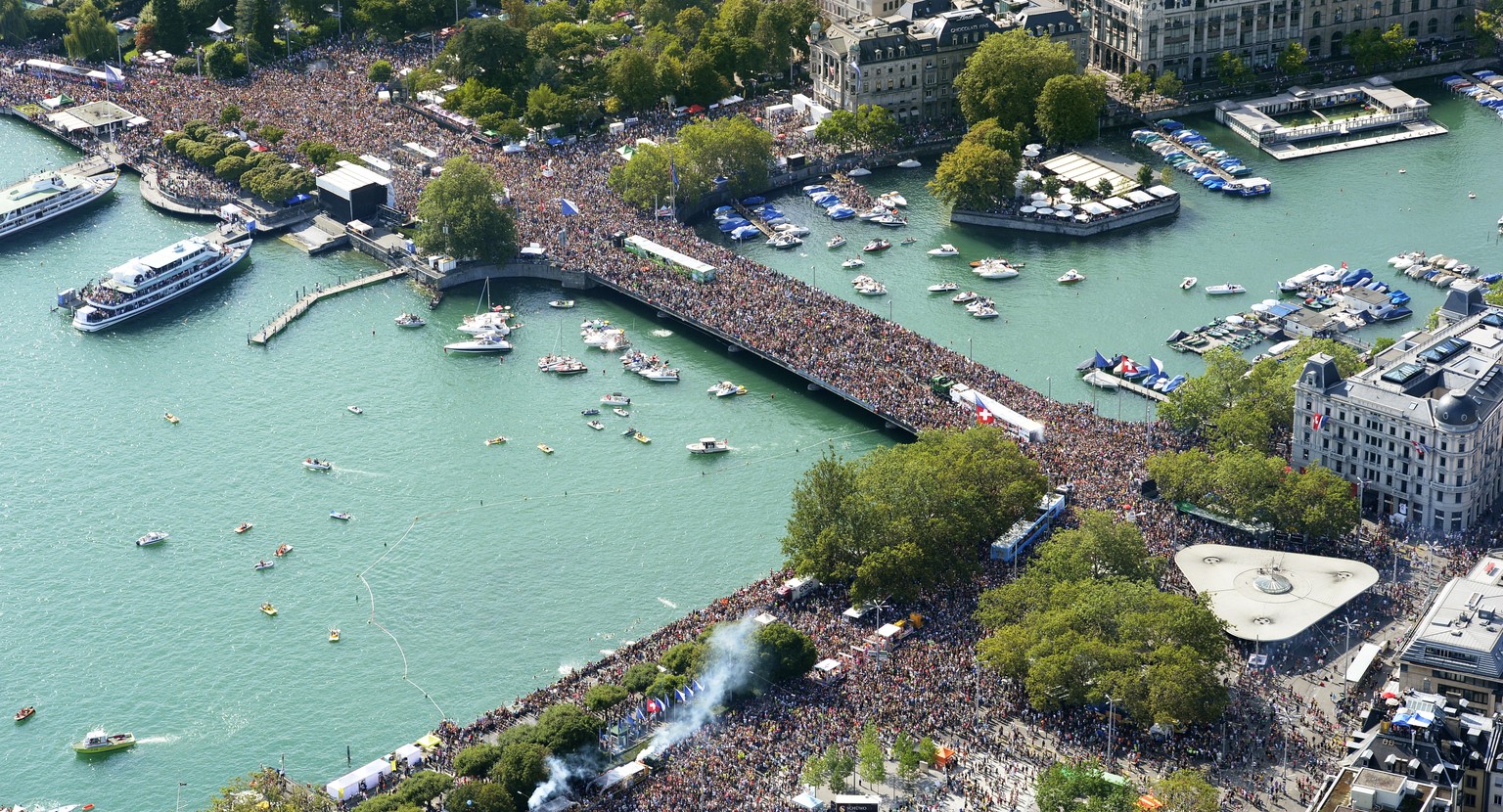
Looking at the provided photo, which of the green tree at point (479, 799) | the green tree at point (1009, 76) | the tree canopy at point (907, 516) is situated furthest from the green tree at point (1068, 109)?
the green tree at point (479, 799)

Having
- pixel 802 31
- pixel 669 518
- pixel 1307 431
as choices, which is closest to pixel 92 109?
pixel 802 31

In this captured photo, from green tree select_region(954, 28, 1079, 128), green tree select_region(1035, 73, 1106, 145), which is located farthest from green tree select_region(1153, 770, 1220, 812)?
green tree select_region(954, 28, 1079, 128)

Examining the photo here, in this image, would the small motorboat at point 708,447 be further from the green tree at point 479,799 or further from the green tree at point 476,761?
the green tree at point 479,799

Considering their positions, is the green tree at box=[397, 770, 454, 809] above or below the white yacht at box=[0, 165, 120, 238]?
below

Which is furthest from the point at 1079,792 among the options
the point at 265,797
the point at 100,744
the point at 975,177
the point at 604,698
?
the point at 975,177

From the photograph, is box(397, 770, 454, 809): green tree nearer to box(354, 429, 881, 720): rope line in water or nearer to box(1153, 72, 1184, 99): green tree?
box(354, 429, 881, 720): rope line in water

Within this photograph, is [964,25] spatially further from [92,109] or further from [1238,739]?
[1238,739]

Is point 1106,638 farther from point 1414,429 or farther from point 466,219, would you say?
point 466,219
